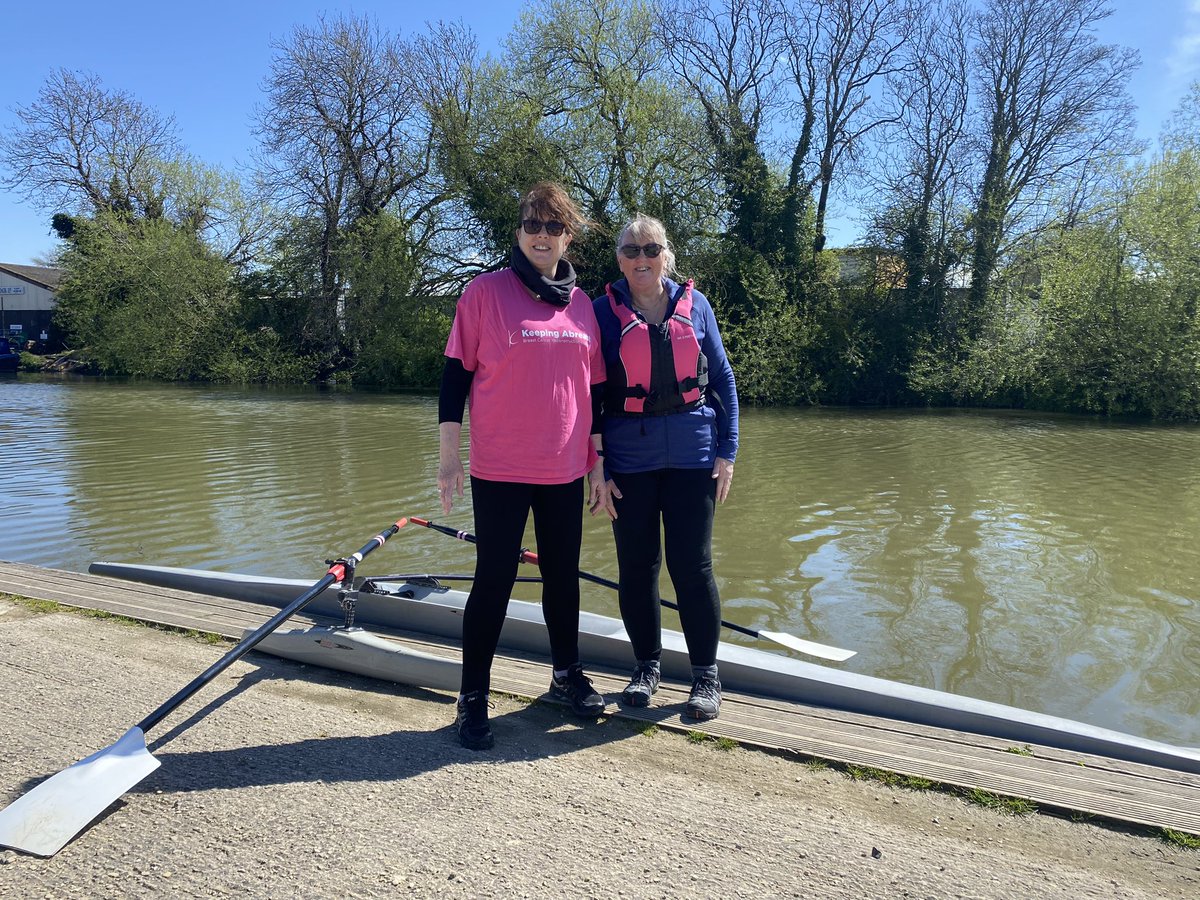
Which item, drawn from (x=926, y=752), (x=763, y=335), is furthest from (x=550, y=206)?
(x=763, y=335)

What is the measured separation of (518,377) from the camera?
9.42ft

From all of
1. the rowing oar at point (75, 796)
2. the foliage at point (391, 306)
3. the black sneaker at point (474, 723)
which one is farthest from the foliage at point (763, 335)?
the rowing oar at point (75, 796)

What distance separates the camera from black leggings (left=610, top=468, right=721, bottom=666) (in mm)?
3182

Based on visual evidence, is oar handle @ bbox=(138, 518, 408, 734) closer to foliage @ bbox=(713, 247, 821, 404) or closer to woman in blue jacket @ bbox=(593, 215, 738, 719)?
woman in blue jacket @ bbox=(593, 215, 738, 719)

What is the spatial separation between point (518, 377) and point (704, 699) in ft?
4.40

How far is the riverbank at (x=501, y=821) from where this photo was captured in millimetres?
2152

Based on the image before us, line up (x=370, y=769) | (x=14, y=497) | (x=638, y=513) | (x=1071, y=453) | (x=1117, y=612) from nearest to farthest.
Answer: (x=370, y=769), (x=638, y=513), (x=1117, y=612), (x=14, y=497), (x=1071, y=453)

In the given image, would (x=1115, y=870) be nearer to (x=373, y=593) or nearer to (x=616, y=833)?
(x=616, y=833)

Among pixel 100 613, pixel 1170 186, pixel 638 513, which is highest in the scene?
pixel 1170 186

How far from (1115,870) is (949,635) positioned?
10.6ft

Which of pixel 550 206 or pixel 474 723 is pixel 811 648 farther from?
pixel 550 206

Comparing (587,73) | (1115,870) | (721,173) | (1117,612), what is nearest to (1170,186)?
(721,173)

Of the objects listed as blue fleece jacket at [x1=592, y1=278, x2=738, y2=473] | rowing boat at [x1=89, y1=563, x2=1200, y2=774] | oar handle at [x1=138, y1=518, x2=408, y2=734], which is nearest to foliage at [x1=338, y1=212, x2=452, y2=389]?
rowing boat at [x1=89, y1=563, x2=1200, y2=774]

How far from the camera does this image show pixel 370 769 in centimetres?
271
